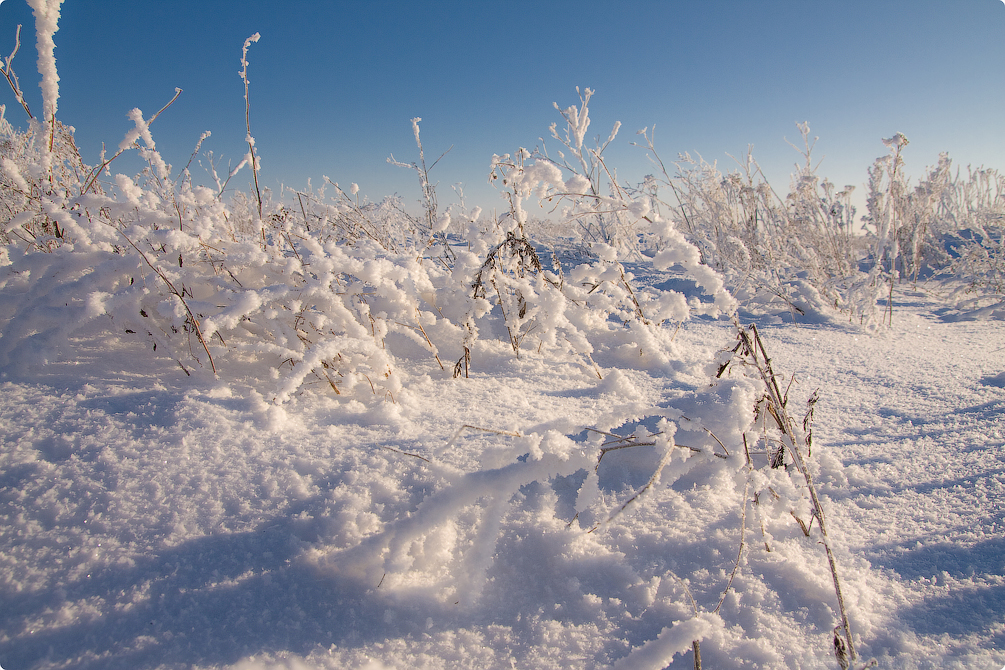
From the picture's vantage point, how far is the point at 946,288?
3553 millimetres

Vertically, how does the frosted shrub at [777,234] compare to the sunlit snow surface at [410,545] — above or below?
above

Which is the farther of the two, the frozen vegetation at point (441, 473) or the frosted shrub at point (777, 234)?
the frosted shrub at point (777, 234)

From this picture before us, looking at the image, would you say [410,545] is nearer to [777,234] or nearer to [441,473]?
[441,473]

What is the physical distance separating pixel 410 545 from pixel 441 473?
6.0 inches

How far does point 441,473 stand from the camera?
3.02ft

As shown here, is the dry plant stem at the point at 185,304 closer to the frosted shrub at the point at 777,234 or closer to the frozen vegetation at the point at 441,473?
the frozen vegetation at the point at 441,473

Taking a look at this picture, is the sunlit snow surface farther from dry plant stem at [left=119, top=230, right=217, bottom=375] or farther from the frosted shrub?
the frosted shrub

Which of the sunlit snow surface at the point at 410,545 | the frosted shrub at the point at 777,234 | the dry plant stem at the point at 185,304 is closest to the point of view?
the sunlit snow surface at the point at 410,545

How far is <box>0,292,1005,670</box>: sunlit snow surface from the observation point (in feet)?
2.16

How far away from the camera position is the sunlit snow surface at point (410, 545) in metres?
0.66

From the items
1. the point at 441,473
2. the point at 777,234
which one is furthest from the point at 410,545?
the point at 777,234

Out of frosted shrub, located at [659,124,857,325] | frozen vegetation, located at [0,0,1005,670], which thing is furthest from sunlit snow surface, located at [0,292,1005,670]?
frosted shrub, located at [659,124,857,325]

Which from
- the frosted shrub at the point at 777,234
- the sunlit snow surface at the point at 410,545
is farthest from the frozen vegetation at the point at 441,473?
the frosted shrub at the point at 777,234

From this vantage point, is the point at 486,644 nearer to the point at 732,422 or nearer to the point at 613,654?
the point at 613,654
